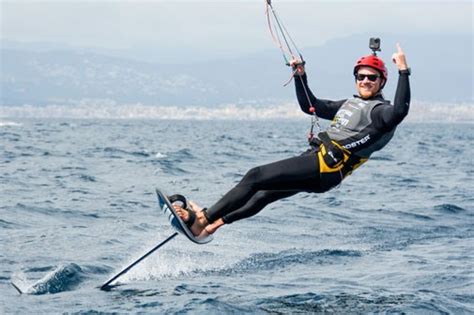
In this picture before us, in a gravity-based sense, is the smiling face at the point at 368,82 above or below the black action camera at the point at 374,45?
below

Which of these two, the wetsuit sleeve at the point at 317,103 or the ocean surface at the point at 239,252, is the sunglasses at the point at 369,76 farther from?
the ocean surface at the point at 239,252

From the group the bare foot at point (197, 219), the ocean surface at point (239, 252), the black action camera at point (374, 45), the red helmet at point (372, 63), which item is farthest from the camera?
the bare foot at point (197, 219)

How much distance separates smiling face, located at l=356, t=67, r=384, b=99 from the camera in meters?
11.0

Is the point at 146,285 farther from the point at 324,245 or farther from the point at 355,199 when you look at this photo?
the point at 355,199

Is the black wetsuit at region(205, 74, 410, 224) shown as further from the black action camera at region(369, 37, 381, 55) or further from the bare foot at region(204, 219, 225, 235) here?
the black action camera at region(369, 37, 381, 55)

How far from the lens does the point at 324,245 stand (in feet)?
49.1

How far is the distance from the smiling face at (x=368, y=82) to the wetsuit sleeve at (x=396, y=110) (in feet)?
1.07

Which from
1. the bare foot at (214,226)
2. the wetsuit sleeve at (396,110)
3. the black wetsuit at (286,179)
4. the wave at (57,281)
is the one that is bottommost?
the wave at (57,281)

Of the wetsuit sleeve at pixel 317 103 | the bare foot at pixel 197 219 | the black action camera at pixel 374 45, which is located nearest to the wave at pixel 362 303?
the bare foot at pixel 197 219

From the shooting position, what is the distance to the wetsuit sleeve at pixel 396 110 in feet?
33.6

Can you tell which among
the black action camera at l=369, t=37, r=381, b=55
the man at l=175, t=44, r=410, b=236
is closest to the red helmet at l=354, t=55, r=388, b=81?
the man at l=175, t=44, r=410, b=236

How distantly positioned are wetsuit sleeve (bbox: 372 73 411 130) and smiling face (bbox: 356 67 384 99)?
325 mm

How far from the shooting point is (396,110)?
10.4 metres

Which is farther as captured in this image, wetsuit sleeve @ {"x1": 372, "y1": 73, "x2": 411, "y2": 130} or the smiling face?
the smiling face
